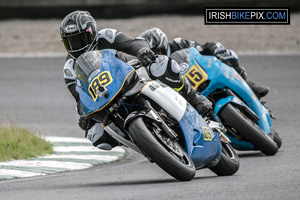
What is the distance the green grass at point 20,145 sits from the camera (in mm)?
8844

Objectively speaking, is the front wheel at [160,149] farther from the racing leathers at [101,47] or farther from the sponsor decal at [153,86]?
the racing leathers at [101,47]

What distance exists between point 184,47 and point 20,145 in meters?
2.13

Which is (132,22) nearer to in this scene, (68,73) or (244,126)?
(244,126)

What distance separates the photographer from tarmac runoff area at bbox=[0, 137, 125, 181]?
799 centimetres

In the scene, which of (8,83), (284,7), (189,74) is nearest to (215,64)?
(189,74)

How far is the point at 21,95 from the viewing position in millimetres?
15094

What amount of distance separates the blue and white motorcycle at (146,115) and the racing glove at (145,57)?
0.72 ft

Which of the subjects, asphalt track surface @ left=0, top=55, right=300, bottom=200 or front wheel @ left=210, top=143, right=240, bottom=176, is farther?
front wheel @ left=210, top=143, right=240, bottom=176

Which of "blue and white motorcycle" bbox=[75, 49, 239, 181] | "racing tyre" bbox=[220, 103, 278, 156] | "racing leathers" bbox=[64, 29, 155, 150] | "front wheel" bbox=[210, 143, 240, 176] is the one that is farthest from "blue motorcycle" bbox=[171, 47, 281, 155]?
"blue and white motorcycle" bbox=[75, 49, 239, 181]

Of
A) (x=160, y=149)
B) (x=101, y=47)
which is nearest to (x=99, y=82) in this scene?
(x=160, y=149)

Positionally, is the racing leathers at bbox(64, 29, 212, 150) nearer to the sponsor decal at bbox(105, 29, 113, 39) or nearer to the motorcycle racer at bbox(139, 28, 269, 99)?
the sponsor decal at bbox(105, 29, 113, 39)

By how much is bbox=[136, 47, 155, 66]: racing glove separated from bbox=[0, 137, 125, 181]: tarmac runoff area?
1776mm

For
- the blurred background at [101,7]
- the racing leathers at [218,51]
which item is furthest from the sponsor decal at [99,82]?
the blurred background at [101,7]

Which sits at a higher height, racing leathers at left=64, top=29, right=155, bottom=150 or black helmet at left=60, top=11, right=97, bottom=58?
black helmet at left=60, top=11, right=97, bottom=58
